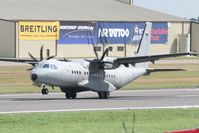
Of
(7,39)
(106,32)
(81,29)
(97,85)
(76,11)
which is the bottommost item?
(97,85)

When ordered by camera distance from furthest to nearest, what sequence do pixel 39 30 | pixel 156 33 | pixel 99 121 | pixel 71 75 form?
1. pixel 156 33
2. pixel 39 30
3. pixel 71 75
4. pixel 99 121

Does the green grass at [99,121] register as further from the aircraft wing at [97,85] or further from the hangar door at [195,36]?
the hangar door at [195,36]

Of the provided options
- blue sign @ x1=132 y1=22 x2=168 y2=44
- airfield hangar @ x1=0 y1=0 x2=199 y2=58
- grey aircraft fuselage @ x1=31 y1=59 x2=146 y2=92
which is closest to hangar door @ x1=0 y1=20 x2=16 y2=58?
airfield hangar @ x1=0 y1=0 x2=199 y2=58

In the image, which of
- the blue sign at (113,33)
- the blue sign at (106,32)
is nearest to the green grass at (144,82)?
the blue sign at (106,32)

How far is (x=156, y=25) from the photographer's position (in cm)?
10750

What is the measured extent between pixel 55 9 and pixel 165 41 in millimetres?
17104

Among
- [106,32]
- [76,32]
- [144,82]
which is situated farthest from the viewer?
[106,32]

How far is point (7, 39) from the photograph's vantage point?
93.5m

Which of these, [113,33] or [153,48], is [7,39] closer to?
[113,33]

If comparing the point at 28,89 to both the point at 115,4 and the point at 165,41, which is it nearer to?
the point at 165,41

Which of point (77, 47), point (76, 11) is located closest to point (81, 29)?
point (77, 47)

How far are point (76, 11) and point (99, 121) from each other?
83298mm

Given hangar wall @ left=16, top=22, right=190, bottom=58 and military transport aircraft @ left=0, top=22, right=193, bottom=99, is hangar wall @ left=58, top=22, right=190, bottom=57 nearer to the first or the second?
hangar wall @ left=16, top=22, right=190, bottom=58

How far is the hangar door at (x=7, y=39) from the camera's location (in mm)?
92938
